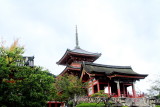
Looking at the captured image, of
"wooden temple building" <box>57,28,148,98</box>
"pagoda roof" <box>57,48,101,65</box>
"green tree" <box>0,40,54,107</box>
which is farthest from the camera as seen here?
"pagoda roof" <box>57,48,101,65</box>

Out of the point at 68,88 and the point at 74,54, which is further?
the point at 74,54

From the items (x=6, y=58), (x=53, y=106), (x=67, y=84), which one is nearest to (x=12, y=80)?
(x=6, y=58)

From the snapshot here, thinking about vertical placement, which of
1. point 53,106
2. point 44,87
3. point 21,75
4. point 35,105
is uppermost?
point 21,75

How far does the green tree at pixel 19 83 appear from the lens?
11.6m

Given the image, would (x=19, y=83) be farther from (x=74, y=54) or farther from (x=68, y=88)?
(x=74, y=54)

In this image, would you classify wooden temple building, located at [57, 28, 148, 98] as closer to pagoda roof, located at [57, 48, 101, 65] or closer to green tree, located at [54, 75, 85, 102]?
pagoda roof, located at [57, 48, 101, 65]

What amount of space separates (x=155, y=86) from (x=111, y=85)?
513 inches

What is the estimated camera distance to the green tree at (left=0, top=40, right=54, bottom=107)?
11.6 m

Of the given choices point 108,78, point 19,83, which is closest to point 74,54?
point 108,78

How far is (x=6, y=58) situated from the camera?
491 inches

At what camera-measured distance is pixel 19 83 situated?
40.6ft

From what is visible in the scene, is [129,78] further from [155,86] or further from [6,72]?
[6,72]

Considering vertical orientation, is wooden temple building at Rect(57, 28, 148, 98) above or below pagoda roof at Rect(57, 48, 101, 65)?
below

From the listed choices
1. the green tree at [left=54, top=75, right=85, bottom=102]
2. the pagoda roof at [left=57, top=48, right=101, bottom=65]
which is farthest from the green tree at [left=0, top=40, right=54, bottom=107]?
the pagoda roof at [left=57, top=48, right=101, bottom=65]
